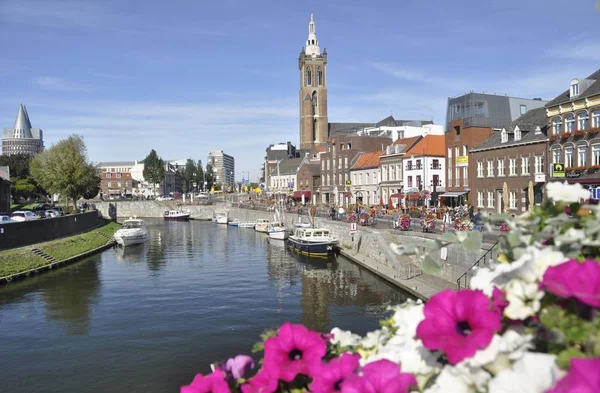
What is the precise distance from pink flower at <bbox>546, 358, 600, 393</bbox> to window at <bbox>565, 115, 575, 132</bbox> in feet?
134

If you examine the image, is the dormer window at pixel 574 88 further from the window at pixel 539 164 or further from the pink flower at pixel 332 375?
the pink flower at pixel 332 375

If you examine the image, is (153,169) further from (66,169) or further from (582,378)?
(582,378)

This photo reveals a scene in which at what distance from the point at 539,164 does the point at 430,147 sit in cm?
2438

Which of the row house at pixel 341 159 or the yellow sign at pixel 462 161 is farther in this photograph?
the row house at pixel 341 159

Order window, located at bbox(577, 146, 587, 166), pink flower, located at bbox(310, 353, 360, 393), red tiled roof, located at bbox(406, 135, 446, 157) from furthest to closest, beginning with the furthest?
1. red tiled roof, located at bbox(406, 135, 446, 157)
2. window, located at bbox(577, 146, 587, 166)
3. pink flower, located at bbox(310, 353, 360, 393)

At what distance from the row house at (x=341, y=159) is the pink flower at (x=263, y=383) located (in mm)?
74532

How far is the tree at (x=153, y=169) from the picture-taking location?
473 ft

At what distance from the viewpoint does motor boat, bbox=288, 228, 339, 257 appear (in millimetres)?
45094

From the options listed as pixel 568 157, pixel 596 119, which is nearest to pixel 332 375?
pixel 596 119

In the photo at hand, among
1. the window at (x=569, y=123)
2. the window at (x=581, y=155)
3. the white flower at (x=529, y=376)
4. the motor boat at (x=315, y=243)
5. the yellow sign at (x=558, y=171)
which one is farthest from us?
the motor boat at (x=315, y=243)

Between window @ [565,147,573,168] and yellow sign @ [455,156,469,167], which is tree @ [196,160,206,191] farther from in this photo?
window @ [565,147,573,168]

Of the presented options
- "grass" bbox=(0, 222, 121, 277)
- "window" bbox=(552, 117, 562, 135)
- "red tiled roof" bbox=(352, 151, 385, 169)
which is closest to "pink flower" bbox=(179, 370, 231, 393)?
"grass" bbox=(0, 222, 121, 277)

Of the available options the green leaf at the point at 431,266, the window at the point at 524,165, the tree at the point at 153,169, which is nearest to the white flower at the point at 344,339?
the green leaf at the point at 431,266

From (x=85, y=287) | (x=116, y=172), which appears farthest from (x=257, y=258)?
(x=116, y=172)
